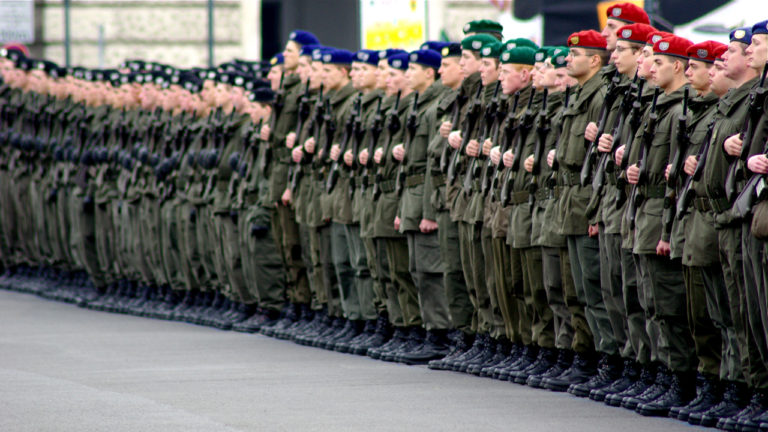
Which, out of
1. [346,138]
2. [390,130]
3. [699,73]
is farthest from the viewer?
[346,138]

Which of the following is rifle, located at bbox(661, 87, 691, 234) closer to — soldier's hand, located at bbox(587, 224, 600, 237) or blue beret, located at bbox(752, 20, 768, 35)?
blue beret, located at bbox(752, 20, 768, 35)

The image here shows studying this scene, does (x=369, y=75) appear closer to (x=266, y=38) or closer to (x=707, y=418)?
(x=707, y=418)

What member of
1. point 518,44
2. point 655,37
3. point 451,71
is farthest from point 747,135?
point 451,71

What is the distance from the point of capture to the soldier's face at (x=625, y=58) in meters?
10.6

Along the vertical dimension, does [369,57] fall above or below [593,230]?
above

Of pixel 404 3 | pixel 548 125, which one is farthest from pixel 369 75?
pixel 404 3

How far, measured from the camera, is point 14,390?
10.9 metres

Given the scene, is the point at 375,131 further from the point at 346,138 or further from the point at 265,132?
the point at 265,132

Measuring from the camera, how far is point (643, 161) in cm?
992

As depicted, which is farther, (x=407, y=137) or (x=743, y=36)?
(x=407, y=137)

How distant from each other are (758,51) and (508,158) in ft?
8.95

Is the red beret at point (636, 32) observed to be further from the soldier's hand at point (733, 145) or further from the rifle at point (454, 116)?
the rifle at point (454, 116)

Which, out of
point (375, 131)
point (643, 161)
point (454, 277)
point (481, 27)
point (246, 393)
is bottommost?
point (246, 393)

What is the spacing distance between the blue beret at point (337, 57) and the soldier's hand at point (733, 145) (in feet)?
20.1
